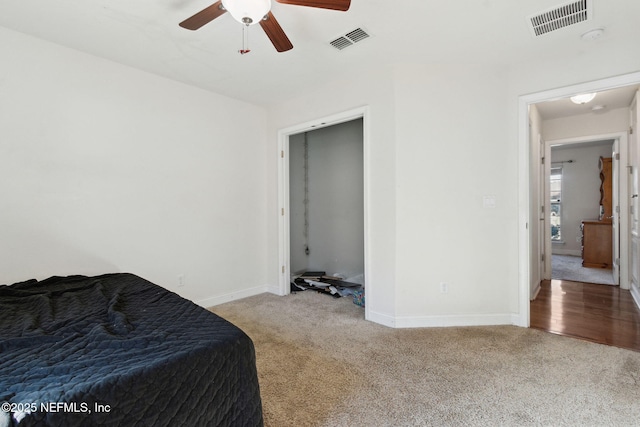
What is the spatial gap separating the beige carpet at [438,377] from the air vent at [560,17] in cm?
238

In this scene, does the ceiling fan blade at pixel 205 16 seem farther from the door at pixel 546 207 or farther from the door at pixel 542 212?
the door at pixel 546 207

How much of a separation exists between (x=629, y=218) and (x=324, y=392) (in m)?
4.67

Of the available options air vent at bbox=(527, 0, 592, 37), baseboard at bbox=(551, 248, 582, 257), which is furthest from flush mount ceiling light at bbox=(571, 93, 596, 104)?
baseboard at bbox=(551, 248, 582, 257)

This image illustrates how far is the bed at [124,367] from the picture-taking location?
83 cm

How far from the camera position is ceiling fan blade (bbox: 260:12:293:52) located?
68.7 inches

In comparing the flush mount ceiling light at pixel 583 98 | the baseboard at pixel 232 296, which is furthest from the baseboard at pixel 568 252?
the baseboard at pixel 232 296

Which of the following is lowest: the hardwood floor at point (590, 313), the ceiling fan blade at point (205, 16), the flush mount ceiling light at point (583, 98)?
the hardwood floor at point (590, 313)

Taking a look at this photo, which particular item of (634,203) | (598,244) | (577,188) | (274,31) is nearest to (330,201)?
(274,31)

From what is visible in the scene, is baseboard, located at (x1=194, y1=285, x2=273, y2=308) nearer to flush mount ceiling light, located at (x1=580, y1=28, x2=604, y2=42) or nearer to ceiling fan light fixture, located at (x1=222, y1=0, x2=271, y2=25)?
ceiling fan light fixture, located at (x1=222, y1=0, x2=271, y2=25)

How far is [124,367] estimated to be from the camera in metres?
0.98

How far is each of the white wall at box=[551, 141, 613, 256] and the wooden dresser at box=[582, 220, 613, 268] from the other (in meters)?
1.24

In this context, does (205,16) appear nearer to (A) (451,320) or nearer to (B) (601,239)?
(A) (451,320)

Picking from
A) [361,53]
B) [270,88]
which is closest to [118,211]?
[270,88]

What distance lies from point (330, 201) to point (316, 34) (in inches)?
103
